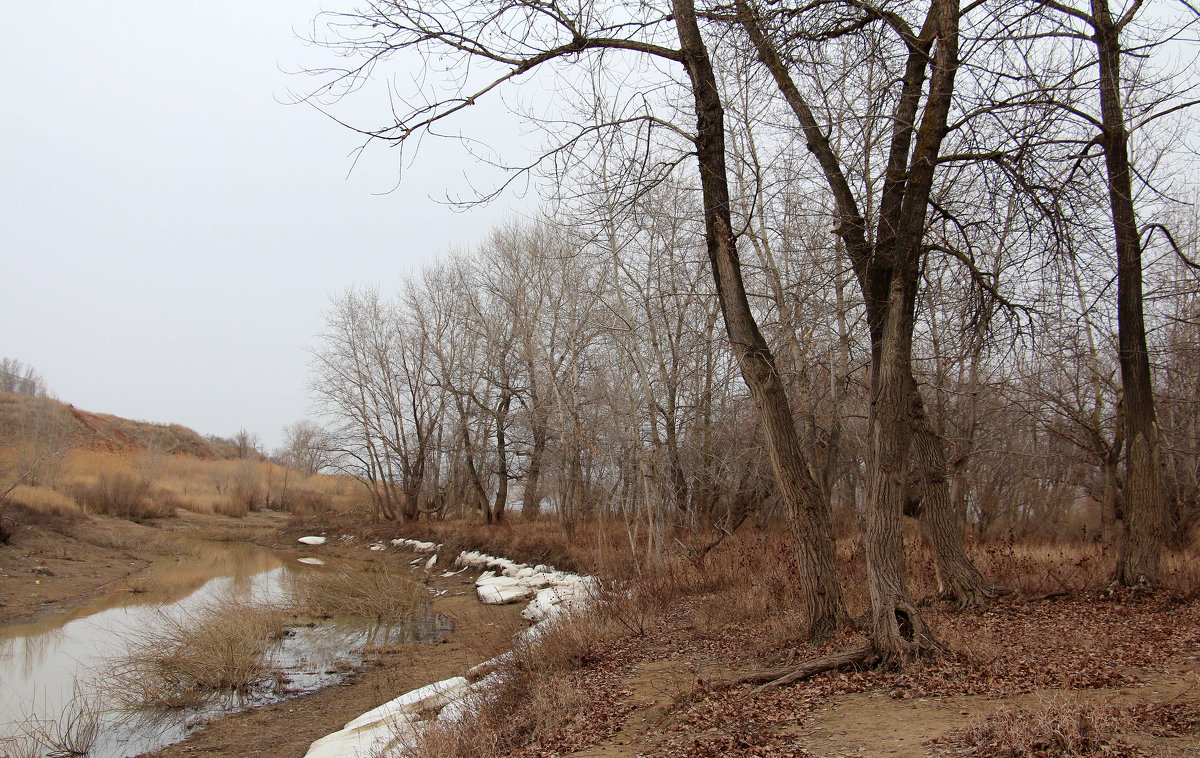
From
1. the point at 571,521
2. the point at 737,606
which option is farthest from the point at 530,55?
the point at 571,521

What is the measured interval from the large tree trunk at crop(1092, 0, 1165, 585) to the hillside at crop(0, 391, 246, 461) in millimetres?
37303

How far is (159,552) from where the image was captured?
81.5ft

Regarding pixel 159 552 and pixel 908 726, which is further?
pixel 159 552

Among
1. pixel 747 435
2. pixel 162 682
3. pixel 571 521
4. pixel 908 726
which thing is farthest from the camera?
pixel 571 521

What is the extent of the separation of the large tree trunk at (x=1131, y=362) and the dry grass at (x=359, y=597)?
13.4 metres

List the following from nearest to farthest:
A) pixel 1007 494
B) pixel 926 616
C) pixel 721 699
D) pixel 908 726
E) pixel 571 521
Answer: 1. pixel 908 726
2. pixel 721 699
3. pixel 926 616
4. pixel 1007 494
5. pixel 571 521

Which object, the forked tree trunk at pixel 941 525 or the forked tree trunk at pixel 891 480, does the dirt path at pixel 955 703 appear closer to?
the forked tree trunk at pixel 891 480

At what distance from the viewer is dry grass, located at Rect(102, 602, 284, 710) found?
380 inches

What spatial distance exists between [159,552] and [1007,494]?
27.5 m

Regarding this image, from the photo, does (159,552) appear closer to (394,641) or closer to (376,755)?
(394,641)

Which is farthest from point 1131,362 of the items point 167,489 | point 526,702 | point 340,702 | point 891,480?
point 167,489

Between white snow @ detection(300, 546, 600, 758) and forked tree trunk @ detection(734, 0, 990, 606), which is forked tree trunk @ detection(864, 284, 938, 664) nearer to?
forked tree trunk @ detection(734, 0, 990, 606)

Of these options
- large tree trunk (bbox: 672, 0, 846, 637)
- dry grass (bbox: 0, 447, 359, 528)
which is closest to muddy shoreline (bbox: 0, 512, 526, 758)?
dry grass (bbox: 0, 447, 359, 528)

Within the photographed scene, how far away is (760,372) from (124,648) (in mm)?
11156
